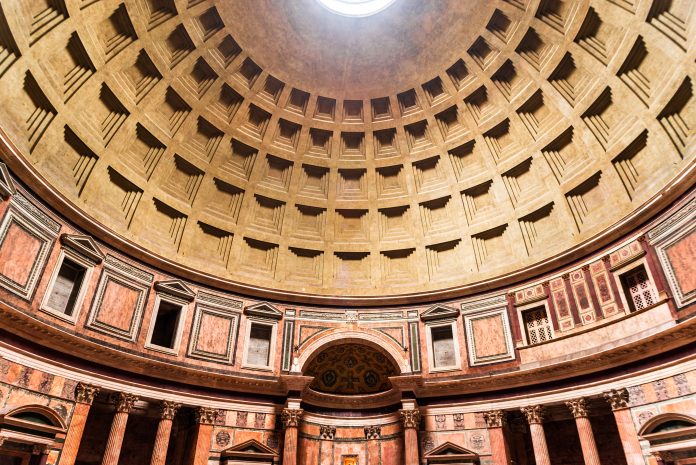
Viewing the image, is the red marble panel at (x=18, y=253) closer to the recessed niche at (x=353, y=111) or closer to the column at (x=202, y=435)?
the column at (x=202, y=435)

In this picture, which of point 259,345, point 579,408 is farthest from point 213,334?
point 579,408

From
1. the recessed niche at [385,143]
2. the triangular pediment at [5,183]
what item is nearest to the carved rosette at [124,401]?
the triangular pediment at [5,183]

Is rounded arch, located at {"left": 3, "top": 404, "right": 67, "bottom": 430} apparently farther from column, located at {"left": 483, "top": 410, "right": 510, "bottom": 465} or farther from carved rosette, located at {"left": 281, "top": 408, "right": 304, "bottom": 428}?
column, located at {"left": 483, "top": 410, "right": 510, "bottom": 465}

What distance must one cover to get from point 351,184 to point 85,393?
15522mm

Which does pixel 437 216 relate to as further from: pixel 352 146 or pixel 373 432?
pixel 373 432

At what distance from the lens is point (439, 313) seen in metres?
20.9

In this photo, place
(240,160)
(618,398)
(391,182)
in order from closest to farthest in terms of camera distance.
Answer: (618,398) < (240,160) < (391,182)

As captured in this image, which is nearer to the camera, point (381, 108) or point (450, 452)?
point (450, 452)

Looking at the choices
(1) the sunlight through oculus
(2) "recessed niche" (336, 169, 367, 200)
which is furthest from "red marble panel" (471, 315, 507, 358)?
(1) the sunlight through oculus

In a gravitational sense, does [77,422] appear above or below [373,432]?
below

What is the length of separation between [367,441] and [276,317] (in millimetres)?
6967

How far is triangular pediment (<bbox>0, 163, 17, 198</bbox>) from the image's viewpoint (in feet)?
44.8

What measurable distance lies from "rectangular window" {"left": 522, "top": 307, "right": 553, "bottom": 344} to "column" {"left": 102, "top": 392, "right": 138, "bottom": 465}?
1582cm

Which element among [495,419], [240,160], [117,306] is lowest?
[495,419]
